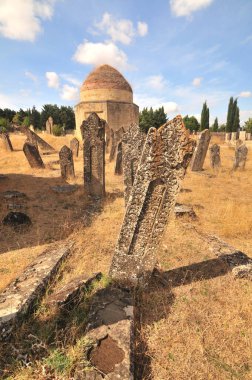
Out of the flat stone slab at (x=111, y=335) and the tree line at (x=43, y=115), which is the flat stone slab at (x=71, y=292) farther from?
the tree line at (x=43, y=115)

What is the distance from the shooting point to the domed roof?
29.1m

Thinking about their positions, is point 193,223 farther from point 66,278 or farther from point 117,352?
point 117,352

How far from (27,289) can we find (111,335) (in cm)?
143

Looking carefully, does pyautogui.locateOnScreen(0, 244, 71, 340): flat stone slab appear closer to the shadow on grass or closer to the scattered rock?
the shadow on grass

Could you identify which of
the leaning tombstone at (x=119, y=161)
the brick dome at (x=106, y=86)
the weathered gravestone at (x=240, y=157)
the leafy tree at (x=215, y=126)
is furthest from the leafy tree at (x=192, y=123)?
the leaning tombstone at (x=119, y=161)

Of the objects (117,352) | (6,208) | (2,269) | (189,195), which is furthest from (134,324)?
(189,195)

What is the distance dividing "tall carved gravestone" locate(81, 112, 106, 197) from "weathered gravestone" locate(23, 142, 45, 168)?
5.62m

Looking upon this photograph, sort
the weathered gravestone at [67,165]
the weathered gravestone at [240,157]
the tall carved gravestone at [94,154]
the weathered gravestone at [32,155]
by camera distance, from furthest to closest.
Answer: the weathered gravestone at [240,157], the weathered gravestone at [32,155], the weathered gravestone at [67,165], the tall carved gravestone at [94,154]

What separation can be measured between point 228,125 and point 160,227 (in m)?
45.1

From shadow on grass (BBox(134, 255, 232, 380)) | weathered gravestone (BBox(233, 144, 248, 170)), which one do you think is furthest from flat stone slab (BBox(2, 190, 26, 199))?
weathered gravestone (BBox(233, 144, 248, 170))

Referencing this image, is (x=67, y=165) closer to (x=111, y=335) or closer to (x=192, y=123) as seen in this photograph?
(x=111, y=335)

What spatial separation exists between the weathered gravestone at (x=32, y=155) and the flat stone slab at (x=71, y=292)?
1120 centimetres

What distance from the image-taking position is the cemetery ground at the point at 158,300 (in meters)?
Answer: 2.55

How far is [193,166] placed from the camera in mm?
13648
